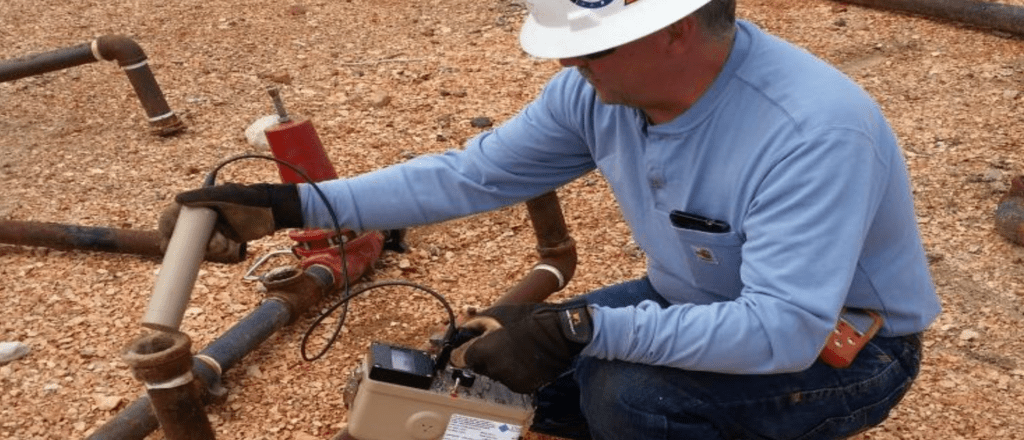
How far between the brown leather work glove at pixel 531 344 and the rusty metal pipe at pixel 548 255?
1.21 metres

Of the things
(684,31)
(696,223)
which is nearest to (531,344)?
(696,223)

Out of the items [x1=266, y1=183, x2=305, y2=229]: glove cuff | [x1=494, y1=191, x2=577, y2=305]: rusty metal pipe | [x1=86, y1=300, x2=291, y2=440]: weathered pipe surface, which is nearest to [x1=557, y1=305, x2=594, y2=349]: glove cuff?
[x1=266, y1=183, x2=305, y2=229]: glove cuff

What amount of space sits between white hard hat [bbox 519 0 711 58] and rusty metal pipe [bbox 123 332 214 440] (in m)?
1.01

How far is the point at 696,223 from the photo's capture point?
2.48 m

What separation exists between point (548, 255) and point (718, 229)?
1433mm

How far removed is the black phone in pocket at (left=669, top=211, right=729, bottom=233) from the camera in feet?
8.01

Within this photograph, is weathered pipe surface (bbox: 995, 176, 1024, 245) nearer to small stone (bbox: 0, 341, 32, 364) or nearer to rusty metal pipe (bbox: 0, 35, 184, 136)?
small stone (bbox: 0, 341, 32, 364)

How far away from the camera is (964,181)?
4.77m

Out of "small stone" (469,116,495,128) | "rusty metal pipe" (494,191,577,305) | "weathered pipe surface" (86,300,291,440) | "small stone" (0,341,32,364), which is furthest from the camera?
"small stone" (469,116,495,128)

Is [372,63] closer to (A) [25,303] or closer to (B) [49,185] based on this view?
(B) [49,185]

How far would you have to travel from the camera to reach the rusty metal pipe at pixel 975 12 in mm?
6094

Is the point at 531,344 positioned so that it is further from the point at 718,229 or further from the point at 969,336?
the point at 969,336

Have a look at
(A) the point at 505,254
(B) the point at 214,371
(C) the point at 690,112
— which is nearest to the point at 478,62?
(A) the point at 505,254

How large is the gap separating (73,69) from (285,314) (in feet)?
12.1
